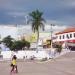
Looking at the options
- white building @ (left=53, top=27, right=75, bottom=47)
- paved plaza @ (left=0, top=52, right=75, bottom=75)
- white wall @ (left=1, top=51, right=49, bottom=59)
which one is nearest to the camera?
paved plaza @ (left=0, top=52, right=75, bottom=75)

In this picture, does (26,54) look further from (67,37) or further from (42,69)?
(42,69)

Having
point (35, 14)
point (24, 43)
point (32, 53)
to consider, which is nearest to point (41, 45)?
point (24, 43)

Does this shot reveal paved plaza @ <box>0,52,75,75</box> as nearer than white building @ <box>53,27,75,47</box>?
Yes

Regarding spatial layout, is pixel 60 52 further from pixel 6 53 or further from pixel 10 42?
pixel 10 42

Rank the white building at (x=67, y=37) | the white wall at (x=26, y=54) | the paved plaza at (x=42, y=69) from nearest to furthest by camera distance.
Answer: the paved plaza at (x=42, y=69)
the white wall at (x=26, y=54)
the white building at (x=67, y=37)

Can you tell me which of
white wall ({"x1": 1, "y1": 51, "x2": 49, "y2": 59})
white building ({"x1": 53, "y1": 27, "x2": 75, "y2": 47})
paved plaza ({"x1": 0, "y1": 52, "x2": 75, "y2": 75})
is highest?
white building ({"x1": 53, "y1": 27, "x2": 75, "y2": 47})

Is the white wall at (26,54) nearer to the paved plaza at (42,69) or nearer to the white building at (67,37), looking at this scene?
the white building at (67,37)

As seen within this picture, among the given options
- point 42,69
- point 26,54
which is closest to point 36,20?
point 26,54

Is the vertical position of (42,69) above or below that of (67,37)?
below

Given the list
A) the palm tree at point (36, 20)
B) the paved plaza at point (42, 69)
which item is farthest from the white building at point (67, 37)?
the paved plaza at point (42, 69)

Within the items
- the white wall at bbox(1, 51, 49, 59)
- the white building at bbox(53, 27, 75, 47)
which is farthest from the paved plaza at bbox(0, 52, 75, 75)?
the white building at bbox(53, 27, 75, 47)

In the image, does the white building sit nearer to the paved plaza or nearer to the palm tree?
the palm tree

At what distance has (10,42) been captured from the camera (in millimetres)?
105625

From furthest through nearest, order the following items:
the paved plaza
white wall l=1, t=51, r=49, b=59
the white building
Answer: the white building
white wall l=1, t=51, r=49, b=59
the paved plaza
